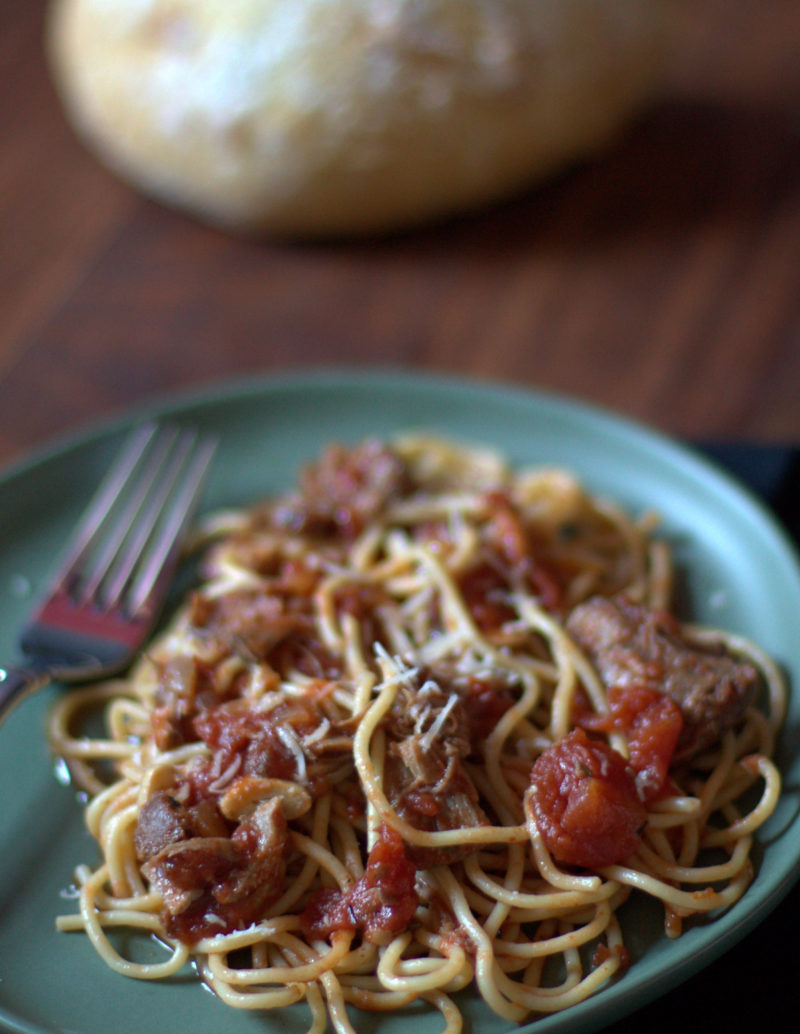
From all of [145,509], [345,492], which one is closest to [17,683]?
[145,509]

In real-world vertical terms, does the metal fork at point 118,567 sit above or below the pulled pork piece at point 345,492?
below

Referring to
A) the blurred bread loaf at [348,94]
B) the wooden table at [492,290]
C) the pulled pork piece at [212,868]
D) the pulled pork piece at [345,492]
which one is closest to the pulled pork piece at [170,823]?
the pulled pork piece at [212,868]

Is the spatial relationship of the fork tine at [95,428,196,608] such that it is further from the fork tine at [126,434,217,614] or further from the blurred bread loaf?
the blurred bread loaf

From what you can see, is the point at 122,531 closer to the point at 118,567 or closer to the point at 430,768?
the point at 118,567

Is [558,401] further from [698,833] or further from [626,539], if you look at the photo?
[698,833]

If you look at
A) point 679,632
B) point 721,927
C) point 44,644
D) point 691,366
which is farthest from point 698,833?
point 691,366

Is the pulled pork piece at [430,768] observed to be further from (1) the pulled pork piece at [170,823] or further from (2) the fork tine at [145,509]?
(2) the fork tine at [145,509]
